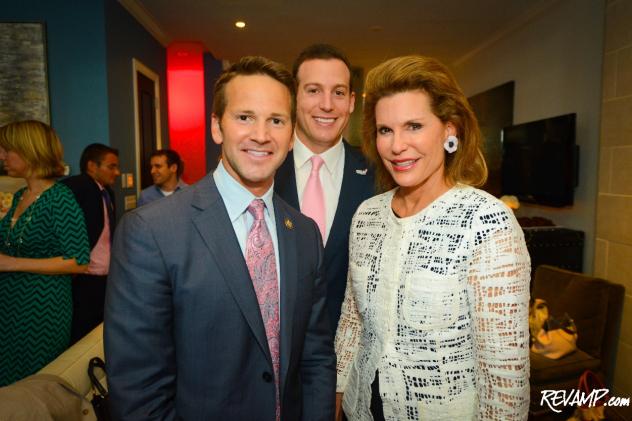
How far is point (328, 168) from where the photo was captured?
1.81 metres

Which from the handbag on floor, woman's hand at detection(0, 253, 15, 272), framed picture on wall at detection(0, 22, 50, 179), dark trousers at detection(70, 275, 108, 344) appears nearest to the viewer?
woman's hand at detection(0, 253, 15, 272)

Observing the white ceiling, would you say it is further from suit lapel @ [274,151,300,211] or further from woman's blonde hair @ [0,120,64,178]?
suit lapel @ [274,151,300,211]

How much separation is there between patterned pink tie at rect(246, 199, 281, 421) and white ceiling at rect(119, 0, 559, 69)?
13.5 ft

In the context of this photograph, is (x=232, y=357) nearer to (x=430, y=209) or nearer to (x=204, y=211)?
(x=204, y=211)

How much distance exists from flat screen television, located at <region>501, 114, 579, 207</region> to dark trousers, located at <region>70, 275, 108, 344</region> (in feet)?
12.8

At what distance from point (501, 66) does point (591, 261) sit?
3.06m

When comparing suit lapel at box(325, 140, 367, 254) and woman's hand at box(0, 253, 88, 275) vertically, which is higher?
suit lapel at box(325, 140, 367, 254)

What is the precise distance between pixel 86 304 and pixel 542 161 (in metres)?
4.13

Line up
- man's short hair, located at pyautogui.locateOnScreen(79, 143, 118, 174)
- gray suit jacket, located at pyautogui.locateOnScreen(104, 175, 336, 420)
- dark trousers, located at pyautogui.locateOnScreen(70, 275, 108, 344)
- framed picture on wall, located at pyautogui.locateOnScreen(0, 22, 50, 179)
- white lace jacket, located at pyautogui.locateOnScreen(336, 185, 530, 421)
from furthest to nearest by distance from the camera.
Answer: framed picture on wall, located at pyautogui.locateOnScreen(0, 22, 50, 179), man's short hair, located at pyautogui.locateOnScreen(79, 143, 118, 174), dark trousers, located at pyautogui.locateOnScreen(70, 275, 108, 344), white lace jacket, located at pyautogui.locateOnScreen(336, 185, 530, 421), gray suit jacket, located at pyautogui.locateOnScreen(104, 175, 336, 420)

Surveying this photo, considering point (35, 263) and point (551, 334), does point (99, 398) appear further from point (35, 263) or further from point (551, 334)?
point (551, 334)

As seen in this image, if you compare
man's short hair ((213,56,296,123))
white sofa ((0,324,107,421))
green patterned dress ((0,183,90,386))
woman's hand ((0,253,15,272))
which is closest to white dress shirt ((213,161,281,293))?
man's short hair ((213,56,296,123))

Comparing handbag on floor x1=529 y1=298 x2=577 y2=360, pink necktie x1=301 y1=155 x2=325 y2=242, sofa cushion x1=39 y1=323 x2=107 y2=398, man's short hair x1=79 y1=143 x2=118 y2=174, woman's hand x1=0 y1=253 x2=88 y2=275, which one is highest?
man's short hair x1=79 y1=143 x2=118 y2=174

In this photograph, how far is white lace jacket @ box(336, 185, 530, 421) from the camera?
112 centimetres

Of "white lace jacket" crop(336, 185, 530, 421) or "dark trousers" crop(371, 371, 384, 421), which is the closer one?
"white lace jacket" crop(336, 185, 530, 421)
